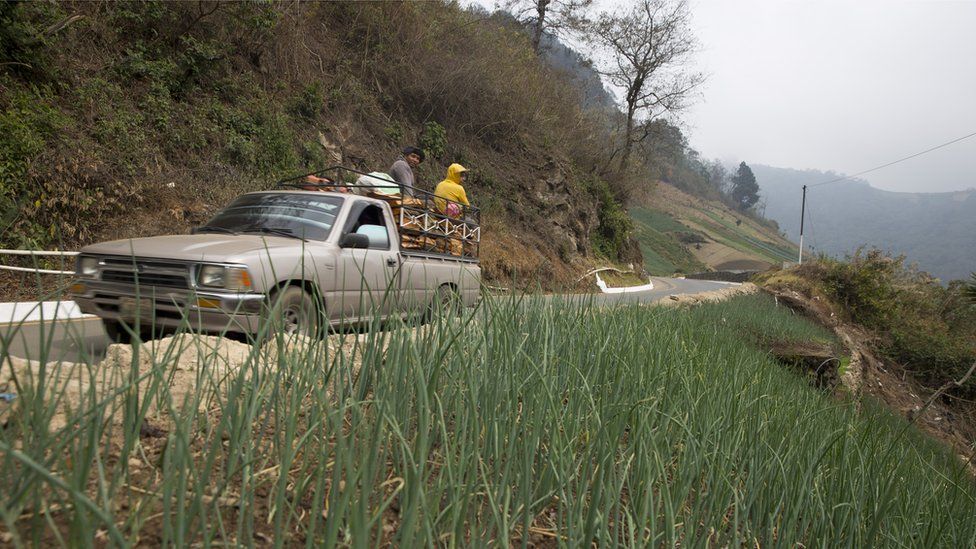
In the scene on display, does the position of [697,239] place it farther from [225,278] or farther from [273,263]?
[225,278]

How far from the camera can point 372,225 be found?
6.79 meters

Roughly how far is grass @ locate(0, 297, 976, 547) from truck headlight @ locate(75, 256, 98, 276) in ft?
8.79

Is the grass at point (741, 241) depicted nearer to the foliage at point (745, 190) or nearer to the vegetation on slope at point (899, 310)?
the foliage at point (745, 190)

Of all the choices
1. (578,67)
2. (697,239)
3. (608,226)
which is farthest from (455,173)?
(697,239)

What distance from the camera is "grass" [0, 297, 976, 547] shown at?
1.19 m

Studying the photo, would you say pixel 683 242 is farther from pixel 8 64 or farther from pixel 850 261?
pixel 8 64

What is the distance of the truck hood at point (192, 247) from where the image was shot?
4629mm

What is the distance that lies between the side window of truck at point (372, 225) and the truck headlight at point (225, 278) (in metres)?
1.87

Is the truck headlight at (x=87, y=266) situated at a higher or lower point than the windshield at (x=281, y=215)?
lower

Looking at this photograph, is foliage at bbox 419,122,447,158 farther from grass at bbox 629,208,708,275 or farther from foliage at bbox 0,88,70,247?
grass at bbox 629,208,708,275

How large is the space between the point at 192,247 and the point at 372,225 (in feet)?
7.49

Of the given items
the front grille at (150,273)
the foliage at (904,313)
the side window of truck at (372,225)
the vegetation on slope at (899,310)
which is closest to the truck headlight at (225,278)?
the front grille at (150,273)

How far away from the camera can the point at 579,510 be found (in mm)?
1531

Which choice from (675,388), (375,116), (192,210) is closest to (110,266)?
(675,388)
